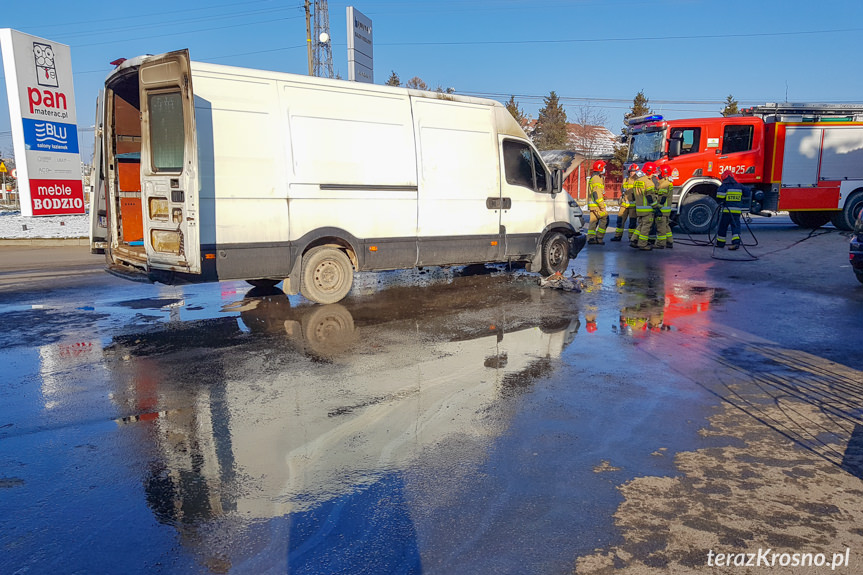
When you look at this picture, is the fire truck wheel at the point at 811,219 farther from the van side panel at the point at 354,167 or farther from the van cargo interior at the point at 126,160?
the van cargo interior at the point at 126,160

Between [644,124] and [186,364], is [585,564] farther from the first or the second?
[644,124]

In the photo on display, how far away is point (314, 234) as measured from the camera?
7.65 metres

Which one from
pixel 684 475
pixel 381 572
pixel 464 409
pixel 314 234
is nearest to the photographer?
pixel 381 572

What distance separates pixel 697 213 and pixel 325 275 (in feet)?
40.3

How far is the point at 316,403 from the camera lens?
4578 mm

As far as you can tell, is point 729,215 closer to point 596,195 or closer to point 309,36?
point 596,195

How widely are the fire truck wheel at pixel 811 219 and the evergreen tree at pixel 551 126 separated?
3283 centimetres

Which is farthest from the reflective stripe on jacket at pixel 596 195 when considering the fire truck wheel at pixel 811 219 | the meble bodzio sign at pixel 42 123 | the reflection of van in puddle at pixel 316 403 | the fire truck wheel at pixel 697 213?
the meble bodzio sign at pixel 42 123

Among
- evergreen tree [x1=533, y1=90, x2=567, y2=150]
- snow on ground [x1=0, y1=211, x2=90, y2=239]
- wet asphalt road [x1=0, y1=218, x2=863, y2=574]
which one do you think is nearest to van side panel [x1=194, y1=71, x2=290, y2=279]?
wet asphalt road [x1=0, y1=218, x2=863, y2=574]

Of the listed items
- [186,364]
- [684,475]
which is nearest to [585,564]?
[684,475]

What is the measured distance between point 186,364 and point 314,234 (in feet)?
8.52

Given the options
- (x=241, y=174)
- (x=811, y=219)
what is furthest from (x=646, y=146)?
(x=241, y=174)

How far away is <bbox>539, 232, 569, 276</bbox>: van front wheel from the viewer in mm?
10172

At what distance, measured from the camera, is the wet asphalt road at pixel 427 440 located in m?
2.79
